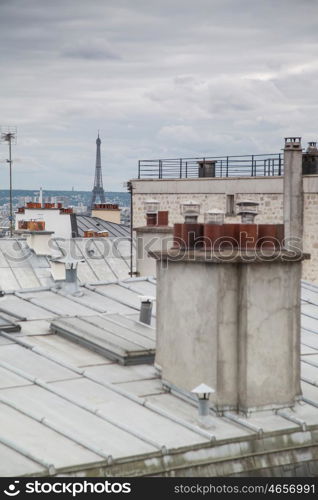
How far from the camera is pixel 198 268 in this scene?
13664 mm

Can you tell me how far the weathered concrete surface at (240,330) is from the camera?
13469mm

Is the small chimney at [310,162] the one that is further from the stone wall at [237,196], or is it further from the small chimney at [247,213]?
the small chimney at [247,213]

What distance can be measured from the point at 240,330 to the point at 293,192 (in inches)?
1123

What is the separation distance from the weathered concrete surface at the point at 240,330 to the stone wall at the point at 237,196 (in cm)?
2623

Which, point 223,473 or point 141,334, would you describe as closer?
point 223,473

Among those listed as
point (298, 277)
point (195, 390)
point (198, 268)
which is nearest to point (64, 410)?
point (195, 390)

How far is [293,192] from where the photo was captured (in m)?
41.5

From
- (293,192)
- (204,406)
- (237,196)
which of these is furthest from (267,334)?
(237,196)

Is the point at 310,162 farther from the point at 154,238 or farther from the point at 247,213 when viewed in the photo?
the point at 247,213

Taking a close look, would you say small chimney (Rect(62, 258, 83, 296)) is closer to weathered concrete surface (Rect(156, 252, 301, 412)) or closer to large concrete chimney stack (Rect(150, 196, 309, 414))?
large concrete chimney stack (Rect(150, 196, 309, 414))

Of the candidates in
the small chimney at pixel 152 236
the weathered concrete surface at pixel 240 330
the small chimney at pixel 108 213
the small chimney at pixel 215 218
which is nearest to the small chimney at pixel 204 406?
the weathered concrete surface at pixel 240 330

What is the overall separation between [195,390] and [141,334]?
13.1ft
